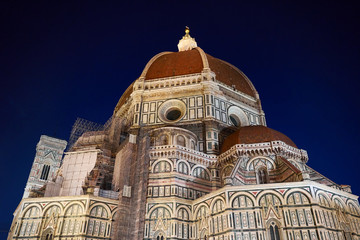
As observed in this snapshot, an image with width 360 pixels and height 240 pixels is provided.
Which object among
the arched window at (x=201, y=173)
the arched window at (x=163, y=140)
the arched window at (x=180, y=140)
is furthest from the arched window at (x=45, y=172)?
the arched window at (x=201, y=173)

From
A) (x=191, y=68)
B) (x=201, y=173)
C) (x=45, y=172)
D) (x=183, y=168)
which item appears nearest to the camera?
(x=183, y=168)

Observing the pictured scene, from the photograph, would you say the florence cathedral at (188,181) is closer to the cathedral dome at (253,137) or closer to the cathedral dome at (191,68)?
the cathedral dome at (253,137)

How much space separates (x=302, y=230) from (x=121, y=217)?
36.2 feet

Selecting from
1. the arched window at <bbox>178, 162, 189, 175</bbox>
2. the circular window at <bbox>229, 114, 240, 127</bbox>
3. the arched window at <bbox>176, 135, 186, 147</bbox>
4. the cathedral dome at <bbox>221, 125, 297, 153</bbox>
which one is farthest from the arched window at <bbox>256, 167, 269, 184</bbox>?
the circular window at <bbox>229, 114, 240, 127</bbox>

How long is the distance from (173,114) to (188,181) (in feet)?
26.3

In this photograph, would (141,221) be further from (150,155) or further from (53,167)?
(53,167)

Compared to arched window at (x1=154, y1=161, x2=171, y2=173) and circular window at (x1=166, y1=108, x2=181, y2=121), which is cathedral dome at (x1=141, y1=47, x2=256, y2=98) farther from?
arched window at (x1=154, y1=161, x2=171, y2=173)

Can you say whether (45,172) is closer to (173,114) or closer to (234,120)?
(173,114)

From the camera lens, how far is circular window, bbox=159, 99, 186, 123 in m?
27.4

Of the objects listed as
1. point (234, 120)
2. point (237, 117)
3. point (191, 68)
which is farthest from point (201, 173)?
point (191, 68)

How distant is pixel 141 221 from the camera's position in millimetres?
19656

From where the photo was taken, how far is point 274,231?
16750 mm

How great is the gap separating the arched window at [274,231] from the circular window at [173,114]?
43.8 ft

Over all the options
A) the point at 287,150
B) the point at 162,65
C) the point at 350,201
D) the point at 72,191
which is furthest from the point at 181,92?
the point at 350,201
